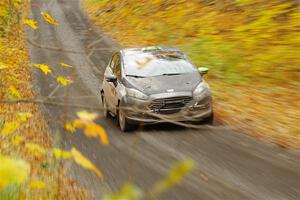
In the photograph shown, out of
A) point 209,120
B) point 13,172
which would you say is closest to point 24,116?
point 13,172

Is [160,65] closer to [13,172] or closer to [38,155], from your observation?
[38,155]

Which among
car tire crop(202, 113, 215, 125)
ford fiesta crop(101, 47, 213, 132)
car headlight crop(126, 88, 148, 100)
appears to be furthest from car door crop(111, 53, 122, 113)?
car tire crop(202, 113, 215, 125)

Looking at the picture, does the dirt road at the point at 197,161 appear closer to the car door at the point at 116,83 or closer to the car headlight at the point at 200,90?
the car door at the point at 116,83

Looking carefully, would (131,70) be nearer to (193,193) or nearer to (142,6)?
(193,193)

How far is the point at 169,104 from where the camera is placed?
10.8 metres

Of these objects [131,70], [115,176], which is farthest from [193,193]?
[131,70]

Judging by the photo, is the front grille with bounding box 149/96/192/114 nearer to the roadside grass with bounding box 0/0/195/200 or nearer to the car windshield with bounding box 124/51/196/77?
the car windshield with bounding box 124/51/196/77

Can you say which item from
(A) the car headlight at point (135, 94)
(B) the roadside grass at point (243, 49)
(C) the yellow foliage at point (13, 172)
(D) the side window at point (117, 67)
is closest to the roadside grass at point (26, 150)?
(C) the yellow foliage at point (13, 172)

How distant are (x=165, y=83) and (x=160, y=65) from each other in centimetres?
84

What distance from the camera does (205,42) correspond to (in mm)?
18672

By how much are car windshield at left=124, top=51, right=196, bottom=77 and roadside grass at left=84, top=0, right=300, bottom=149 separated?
137cm

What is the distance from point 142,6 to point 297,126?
19733mm

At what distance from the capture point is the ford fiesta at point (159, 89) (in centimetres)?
1081

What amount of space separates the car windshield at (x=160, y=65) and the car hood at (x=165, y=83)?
8.0 inches
